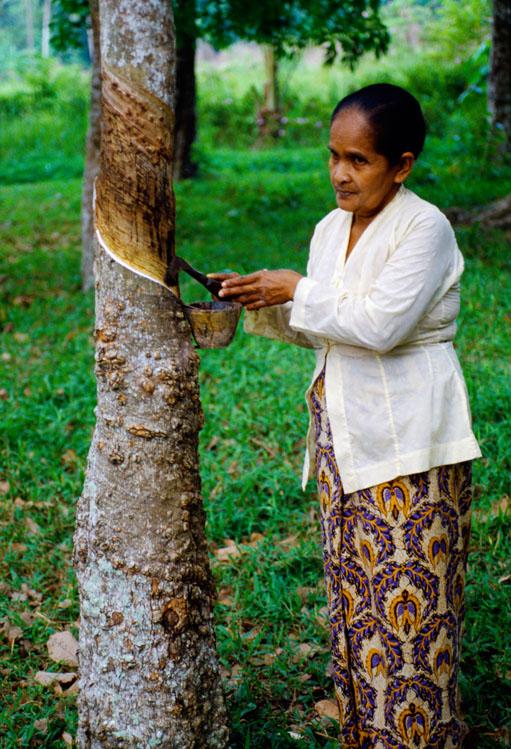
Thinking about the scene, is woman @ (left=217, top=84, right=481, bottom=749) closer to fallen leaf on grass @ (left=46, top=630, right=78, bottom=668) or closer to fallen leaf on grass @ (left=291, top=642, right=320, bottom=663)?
fallen leaf on grass @ (left=291, top=642, right=320, bottom=663)

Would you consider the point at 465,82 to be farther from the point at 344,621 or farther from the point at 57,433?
the point at 344,621

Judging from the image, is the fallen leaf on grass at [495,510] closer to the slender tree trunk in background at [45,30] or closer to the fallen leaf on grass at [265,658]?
the fallen leaf on grass at [265,658]

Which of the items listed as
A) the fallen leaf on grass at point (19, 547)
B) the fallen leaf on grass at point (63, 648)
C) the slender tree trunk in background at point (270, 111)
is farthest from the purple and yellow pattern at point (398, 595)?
the slender tree trunk in background at point (270, 111)

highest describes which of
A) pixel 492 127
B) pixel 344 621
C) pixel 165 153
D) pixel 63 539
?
pixel 165 153

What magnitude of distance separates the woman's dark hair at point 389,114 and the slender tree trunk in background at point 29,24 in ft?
112

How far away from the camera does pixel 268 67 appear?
1377 cm

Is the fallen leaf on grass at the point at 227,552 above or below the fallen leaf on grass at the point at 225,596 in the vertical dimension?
above

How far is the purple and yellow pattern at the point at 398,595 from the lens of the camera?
218 centimetres

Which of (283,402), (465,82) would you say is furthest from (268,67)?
(283,402)

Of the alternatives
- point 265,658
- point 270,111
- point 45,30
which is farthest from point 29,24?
point 265,658

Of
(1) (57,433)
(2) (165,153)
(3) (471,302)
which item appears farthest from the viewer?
(3) (471,302)

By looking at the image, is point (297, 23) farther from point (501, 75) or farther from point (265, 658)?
point (265, 658)

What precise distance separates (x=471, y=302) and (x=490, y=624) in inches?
119

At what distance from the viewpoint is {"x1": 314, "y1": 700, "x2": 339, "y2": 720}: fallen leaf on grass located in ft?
9.08
